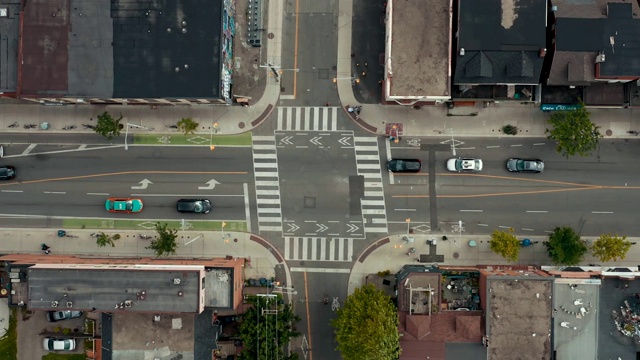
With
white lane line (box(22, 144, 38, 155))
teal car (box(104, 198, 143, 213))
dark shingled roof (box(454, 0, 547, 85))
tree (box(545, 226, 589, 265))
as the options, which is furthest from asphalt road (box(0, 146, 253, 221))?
tree (box(545, 226, 589, 265))

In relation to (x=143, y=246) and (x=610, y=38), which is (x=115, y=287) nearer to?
(x=143, y=246)

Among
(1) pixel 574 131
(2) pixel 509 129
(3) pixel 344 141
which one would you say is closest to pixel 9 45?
(3) pixel 344 141

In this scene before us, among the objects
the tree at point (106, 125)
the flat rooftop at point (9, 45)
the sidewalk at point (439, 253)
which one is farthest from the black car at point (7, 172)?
the sidewalk at point (439, 253)

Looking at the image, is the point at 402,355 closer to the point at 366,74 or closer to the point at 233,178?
the point at 233,178

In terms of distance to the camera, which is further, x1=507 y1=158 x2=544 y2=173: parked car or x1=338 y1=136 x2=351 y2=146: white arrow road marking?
x1=338 y1=136 x2=351 y2=146: white arrow road marking

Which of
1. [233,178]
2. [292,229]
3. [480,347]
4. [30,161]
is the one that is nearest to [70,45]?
[30,161]

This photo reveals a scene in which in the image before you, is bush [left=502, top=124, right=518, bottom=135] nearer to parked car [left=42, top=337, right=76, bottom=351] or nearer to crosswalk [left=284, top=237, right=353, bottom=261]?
→ crosswalk [left=284, top=237, right=353, bottom=261]

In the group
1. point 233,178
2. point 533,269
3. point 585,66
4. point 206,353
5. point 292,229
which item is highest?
point 585,66
